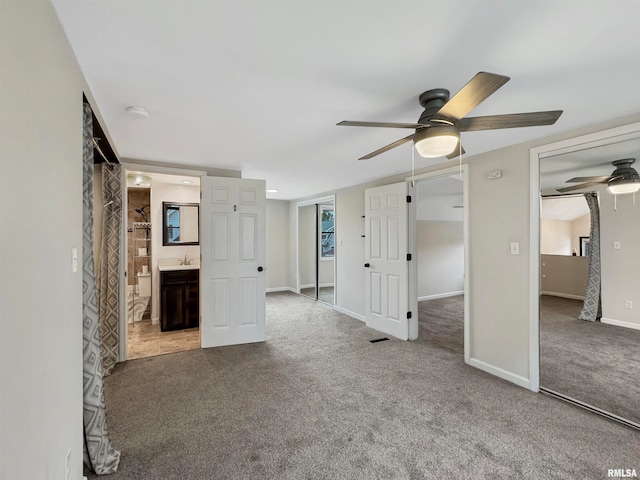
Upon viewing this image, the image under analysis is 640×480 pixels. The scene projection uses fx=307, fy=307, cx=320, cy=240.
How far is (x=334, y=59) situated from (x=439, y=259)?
19.1ft

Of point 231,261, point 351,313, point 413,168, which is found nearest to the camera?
point 413,168

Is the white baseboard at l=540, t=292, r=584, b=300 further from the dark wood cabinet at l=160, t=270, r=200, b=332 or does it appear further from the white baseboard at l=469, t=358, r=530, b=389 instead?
the dark wood cabinet at l=160, t=270, r=200, b=332

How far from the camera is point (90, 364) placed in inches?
69.6

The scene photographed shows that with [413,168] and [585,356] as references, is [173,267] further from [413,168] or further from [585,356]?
[585,356]

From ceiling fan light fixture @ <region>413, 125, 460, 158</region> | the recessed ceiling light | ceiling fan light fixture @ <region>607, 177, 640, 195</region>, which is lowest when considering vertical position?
ceiling fan light fixture @ <region>607, 177, 640, 195</region>

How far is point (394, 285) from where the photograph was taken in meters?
4.13

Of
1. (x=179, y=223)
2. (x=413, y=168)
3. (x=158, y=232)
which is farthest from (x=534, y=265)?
(x=158, y=232)

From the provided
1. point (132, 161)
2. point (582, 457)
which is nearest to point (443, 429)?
point (582, 457)

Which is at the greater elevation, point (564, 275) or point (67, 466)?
point (564, 275)

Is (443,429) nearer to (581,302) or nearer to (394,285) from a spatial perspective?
(581,302)

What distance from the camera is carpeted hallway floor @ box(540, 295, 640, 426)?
2506mm

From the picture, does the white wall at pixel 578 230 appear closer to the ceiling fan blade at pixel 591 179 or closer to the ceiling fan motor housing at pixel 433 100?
the ceiling fan blade at pixel 591 179

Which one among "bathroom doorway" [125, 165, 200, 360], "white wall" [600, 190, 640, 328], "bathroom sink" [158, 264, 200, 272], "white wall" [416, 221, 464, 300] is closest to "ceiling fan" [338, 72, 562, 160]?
"white wall" [600, 190, 640, 328]

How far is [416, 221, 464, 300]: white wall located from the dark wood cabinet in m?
4.27
